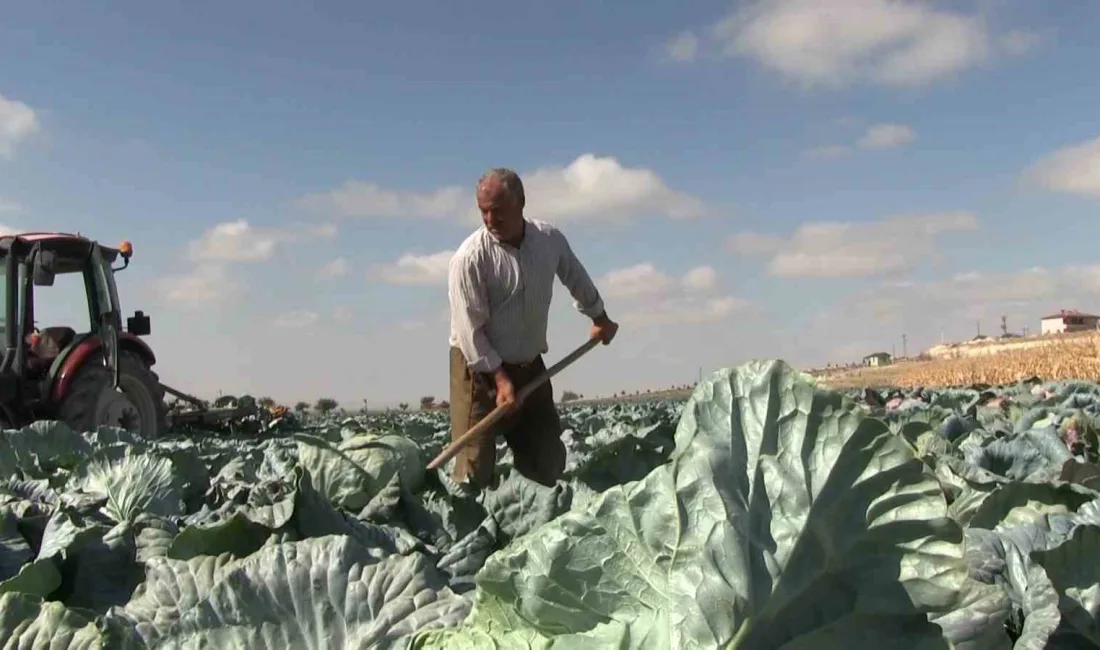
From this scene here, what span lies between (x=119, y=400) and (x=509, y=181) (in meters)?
8.41

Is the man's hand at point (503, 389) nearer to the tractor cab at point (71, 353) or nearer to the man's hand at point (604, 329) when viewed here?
the man's hand at point (604, 329)

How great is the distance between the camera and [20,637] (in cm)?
138

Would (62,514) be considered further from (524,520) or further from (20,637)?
(524,520)

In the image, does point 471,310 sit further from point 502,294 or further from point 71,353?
point 71,353

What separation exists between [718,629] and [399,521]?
1.56 metres

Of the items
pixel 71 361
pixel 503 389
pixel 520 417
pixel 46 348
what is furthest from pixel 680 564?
pixel 46 348

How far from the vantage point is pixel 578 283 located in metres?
6.07

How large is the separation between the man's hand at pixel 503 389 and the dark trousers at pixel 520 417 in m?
0.29

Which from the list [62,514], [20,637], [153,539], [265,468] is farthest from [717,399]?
[265,468]

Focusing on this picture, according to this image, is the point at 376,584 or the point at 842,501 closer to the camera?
the point at 842,501

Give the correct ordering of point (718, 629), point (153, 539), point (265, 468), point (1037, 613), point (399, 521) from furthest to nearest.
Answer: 1. point (265, 468)
2. point (399, 521)
3. point (153, 539)
4. point (1037, 613)
5. point (718, 629)

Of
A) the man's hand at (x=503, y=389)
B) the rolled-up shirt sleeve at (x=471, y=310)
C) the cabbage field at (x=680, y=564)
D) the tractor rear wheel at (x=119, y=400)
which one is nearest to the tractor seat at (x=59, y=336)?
the tractor rear wheel at (x=119, y=400)

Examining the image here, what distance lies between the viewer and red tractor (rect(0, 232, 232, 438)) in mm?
11227

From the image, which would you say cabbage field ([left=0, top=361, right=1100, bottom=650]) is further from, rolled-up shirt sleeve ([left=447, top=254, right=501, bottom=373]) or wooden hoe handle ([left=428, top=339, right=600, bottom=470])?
rolled-up shirt sleeve ([left=447, top=254, right=501, bottom=373])
